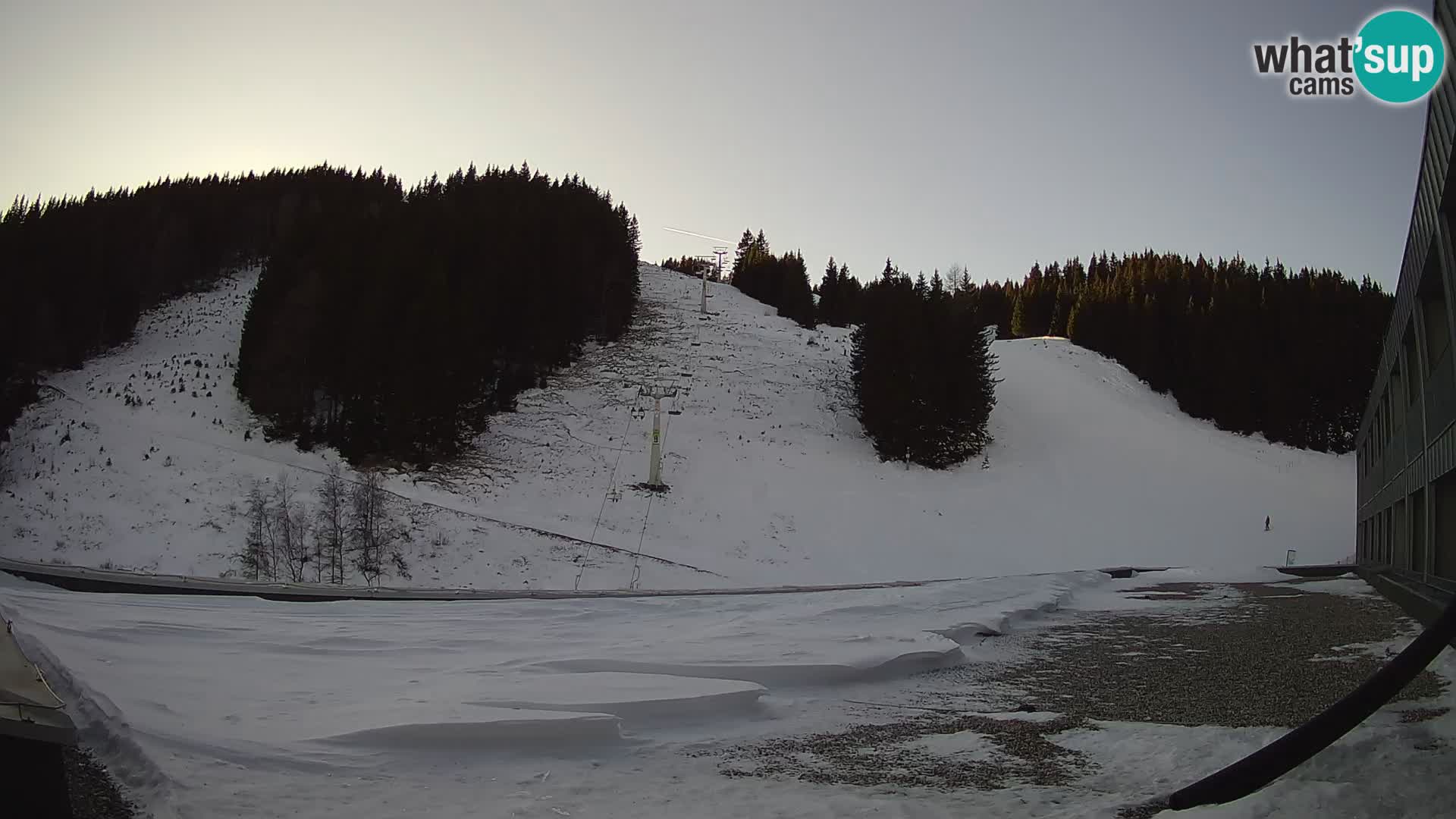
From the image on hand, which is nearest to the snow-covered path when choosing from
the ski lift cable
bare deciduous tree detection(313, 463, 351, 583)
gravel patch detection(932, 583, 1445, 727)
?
gravel patch detection(932, 583, 1445, 727)

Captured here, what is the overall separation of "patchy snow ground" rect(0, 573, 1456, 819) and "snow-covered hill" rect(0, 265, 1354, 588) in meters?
14.3

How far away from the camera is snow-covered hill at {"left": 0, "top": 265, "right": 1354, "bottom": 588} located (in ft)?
78.4

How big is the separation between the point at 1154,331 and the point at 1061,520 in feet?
96.3

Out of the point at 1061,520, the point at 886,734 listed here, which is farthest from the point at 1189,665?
the point at 1061,520

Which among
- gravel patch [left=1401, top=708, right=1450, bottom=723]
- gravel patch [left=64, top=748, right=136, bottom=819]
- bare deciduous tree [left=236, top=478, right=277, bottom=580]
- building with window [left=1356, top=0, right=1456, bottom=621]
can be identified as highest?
building with window [left=1356, top=0, right=1456, bottom=621]

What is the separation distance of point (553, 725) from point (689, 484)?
26730 millimetres

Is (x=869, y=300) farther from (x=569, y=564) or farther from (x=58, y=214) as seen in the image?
(x=58, y=214)

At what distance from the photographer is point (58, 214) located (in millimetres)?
47312

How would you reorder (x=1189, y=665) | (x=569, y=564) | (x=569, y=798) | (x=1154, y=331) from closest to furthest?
(x=569, y=798), (x=1189, y=665), (x=569, y=564), (x=1154, y=331)

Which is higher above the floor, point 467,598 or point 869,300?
point 869,300

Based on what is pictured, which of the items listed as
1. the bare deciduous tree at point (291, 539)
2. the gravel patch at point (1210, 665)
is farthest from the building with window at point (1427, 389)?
the bare deciduous tree at point (291, 539)

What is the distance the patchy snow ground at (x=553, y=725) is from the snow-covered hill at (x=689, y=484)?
1433 centimetres

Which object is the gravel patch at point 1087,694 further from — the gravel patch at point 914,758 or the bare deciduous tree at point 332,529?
the bare deciduous tree at point 332,529

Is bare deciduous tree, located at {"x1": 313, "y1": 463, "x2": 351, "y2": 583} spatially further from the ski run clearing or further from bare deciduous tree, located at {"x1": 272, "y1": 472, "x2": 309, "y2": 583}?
the ski run clearing
